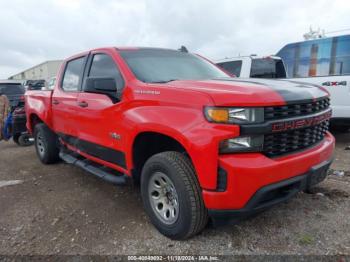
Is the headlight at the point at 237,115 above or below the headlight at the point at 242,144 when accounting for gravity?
above

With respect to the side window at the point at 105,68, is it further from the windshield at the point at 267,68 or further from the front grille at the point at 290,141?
the windshield at the point at 267,68

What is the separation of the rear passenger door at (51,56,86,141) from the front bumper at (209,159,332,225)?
2425 mm

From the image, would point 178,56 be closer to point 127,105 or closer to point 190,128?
point 127,105

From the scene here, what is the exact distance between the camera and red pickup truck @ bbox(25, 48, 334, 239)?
7.35 feet

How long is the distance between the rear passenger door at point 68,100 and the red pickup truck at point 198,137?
410 millimetres

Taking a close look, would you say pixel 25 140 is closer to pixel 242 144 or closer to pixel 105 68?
pixel 105 68

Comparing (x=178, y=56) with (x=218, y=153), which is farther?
(x=178, y=56)

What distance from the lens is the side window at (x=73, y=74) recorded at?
13.6ft

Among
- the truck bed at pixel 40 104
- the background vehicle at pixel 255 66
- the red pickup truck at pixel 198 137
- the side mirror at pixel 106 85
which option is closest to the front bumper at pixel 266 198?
the red pickup truck at pixel 198 137

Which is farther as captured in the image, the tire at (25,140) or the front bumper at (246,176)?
the tire at (25,140)

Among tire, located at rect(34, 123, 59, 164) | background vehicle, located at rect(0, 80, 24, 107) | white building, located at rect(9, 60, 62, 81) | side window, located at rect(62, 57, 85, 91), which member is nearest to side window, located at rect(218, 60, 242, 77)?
side window, located at rect(62, 57, 85, 91)

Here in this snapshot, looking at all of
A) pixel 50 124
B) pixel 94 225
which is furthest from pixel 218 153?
pixel 50 124

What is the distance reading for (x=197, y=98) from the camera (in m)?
2.36

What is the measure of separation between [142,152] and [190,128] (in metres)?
0.92
